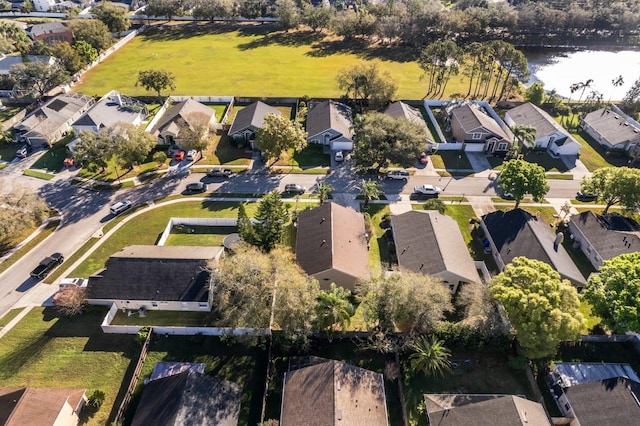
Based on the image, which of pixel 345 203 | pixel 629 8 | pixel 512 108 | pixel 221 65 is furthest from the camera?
pixel 629 8

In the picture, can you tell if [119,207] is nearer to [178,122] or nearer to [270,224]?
[178,122]

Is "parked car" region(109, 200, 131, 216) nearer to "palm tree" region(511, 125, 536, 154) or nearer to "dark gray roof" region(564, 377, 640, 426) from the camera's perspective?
"dark gray roof" region(564, 377, 640, 426)

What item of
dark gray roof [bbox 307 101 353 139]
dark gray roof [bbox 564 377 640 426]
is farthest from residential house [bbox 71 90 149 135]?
dark gray roof [bbox 564 377 640 426]

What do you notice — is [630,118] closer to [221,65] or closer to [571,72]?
[571,72]

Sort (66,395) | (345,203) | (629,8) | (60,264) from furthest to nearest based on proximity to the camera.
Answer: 1. (629,8)
2. (345,203)
3. (60,264)
4. (66,395)

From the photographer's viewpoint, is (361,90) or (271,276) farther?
(361,90)

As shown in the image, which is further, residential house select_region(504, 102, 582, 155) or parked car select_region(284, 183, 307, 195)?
residential house select_region(504, 102, 582, 155)

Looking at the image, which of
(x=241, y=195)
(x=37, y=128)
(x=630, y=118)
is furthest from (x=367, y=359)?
(x=630, y=118)

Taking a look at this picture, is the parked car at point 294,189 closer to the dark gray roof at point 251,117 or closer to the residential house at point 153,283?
the dark gray roof at point 251,117
